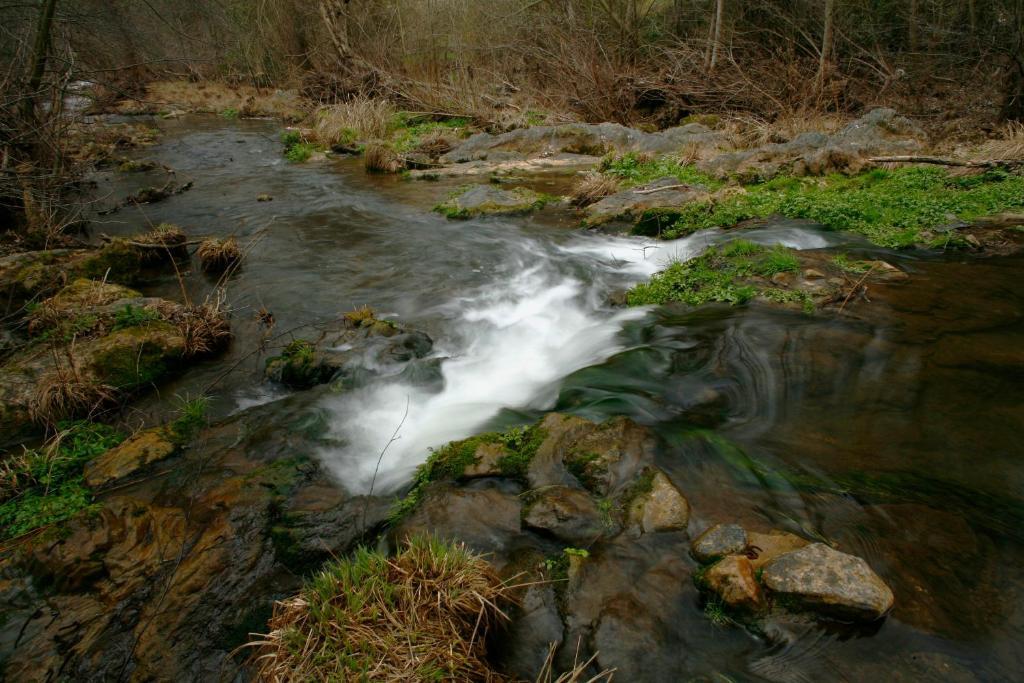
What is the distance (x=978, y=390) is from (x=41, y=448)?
7.38m

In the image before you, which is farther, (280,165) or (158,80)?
(158,80)

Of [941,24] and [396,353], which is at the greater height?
[941,24]

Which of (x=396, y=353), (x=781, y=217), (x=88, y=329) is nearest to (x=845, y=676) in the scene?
(x=396, y=353)

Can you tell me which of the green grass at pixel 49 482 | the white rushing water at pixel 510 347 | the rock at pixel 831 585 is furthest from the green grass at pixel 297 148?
the rock at pixel 831 585

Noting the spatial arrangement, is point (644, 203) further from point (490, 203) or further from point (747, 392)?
point (747, 392)

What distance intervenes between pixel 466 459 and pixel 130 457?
8.63ft

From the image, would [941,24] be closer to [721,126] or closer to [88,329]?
[721,126]

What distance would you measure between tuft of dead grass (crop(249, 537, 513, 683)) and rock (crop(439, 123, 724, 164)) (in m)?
12.8

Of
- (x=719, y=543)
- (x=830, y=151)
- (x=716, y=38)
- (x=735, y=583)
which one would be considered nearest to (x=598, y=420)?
(x=719, y=543)

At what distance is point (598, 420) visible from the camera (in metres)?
4.45

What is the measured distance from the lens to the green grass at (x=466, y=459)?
12.6 ft

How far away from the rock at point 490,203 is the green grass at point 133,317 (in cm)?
590

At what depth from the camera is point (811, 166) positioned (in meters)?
10.3

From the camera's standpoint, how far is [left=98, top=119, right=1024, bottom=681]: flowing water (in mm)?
2674
